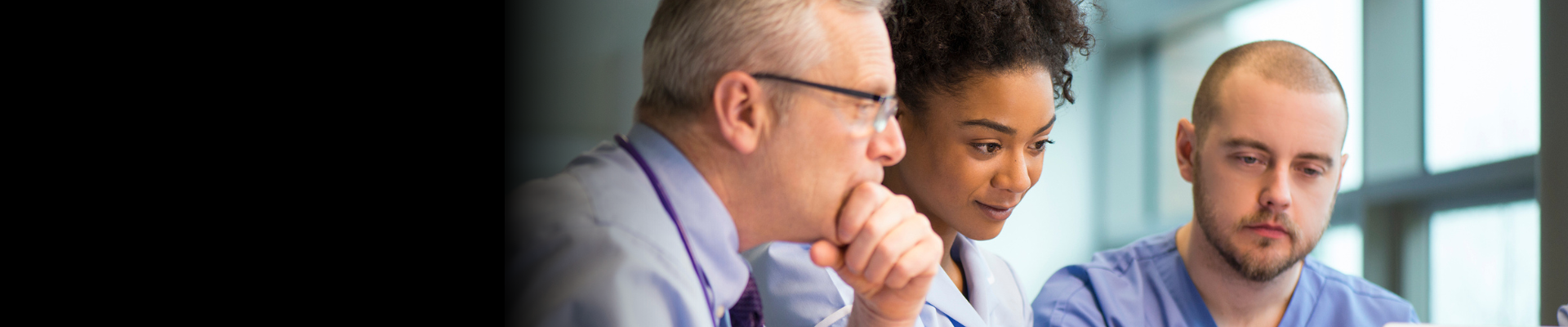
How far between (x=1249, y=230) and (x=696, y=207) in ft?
2.93

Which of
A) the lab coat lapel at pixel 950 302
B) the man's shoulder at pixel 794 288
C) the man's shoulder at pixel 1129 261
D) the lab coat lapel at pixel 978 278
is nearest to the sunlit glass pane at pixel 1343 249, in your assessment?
the man's shoulder at pixel 1129 261

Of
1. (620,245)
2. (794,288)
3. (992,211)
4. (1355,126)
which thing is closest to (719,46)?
(620,245)

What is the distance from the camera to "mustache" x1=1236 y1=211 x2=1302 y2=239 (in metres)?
1.23

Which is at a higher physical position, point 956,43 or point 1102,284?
point 956,43

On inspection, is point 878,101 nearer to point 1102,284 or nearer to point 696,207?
point 696,207

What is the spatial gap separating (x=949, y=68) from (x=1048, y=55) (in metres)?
0.14

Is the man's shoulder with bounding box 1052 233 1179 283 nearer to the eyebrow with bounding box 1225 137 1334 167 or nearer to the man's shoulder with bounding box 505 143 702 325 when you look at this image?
the eyebrow with bounding box 1225 137 1334 167

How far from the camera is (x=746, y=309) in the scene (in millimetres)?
755

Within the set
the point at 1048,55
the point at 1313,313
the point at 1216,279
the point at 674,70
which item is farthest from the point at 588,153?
the point at 1313,313

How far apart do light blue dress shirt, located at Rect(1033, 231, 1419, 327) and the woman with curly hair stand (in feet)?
0.82

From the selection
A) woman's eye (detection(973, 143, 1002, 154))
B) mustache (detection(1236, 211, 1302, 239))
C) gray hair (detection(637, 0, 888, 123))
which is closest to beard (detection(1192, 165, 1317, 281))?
mustache (detection(1236, 211, 1302, 239))

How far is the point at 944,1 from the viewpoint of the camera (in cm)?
108

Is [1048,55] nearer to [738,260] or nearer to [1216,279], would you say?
[1216,279]

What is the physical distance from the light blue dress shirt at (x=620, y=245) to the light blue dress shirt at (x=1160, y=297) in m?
0.76
